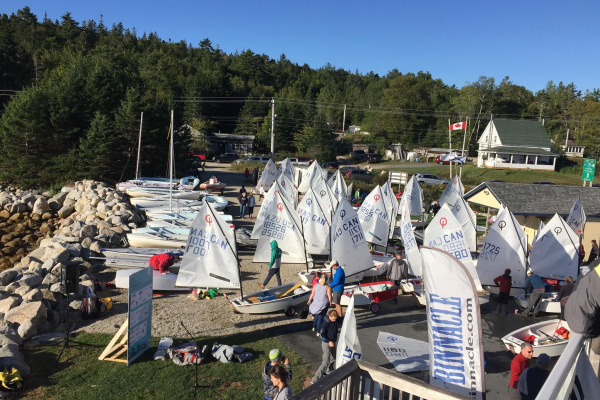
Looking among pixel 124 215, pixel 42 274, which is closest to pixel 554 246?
pixel 42 274

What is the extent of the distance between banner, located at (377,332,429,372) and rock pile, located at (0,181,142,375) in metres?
7.72

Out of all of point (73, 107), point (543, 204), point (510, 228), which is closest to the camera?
point (510, 228)

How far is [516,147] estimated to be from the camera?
64.4 meters

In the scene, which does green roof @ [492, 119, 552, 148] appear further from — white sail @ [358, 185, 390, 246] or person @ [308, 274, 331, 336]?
person @ [308, 274, 331, 336]

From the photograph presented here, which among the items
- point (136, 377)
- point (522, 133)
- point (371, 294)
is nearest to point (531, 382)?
point (371, 294)

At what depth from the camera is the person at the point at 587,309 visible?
3.94m

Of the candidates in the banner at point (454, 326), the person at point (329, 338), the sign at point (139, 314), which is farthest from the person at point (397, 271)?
the banner at point (454, 326)

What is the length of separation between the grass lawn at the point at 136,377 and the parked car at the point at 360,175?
34.4 m

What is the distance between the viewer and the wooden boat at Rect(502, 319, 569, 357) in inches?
429

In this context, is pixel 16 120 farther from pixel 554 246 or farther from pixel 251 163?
pixel 554 246

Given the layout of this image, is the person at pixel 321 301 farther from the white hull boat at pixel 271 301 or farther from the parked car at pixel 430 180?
the parked car at pixel 430 180

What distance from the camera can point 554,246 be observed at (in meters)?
16.6

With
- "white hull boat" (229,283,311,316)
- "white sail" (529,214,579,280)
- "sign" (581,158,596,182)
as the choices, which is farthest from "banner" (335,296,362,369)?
"sign" (581,158,596,182)

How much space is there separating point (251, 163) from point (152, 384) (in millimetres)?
45578
